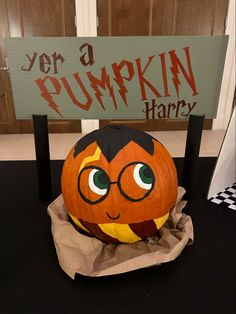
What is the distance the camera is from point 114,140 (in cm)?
61

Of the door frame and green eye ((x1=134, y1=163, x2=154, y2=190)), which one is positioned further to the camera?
the door frame

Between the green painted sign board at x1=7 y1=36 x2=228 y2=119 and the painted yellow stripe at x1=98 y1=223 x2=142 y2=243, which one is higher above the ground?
the green painted sign board at x1=7 y1=36 x2=228 y2=119

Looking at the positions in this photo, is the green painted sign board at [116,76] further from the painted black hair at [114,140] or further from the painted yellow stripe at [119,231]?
the painted yellow stripe at [119,231]

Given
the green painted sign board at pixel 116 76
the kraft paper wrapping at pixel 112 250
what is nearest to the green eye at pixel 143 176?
the kraft paper wrapping at pixel 112 250

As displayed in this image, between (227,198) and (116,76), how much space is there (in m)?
0.45

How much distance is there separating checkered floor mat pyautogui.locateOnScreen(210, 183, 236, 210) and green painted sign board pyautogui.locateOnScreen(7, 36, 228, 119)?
0.74 ft

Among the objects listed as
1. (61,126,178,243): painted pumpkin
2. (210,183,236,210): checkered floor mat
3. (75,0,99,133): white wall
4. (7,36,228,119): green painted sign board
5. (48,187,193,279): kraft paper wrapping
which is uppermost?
(75,0,99,133): white wall

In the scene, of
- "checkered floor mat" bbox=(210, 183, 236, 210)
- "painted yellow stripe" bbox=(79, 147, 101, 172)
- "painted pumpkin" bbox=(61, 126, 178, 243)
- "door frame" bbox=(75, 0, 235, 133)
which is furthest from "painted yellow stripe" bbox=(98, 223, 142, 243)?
"door frame" bbox=(75, 0, 235, 133)

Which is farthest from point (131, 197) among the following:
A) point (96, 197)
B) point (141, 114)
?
point (141, 114)

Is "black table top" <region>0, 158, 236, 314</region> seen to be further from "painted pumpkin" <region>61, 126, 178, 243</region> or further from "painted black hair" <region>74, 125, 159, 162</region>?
"painted black hair" <region>74, 125, 159, 162</region>

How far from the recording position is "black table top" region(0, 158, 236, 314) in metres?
0.50

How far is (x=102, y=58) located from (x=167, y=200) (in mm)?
382

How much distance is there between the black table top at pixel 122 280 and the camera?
19.5 inches

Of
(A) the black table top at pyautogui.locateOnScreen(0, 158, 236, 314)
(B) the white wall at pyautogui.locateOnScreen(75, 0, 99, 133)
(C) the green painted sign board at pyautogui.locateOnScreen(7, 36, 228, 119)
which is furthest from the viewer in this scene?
(B) the white wall at pyautogui.locateOnScreen(75, 0, 99, 133)
